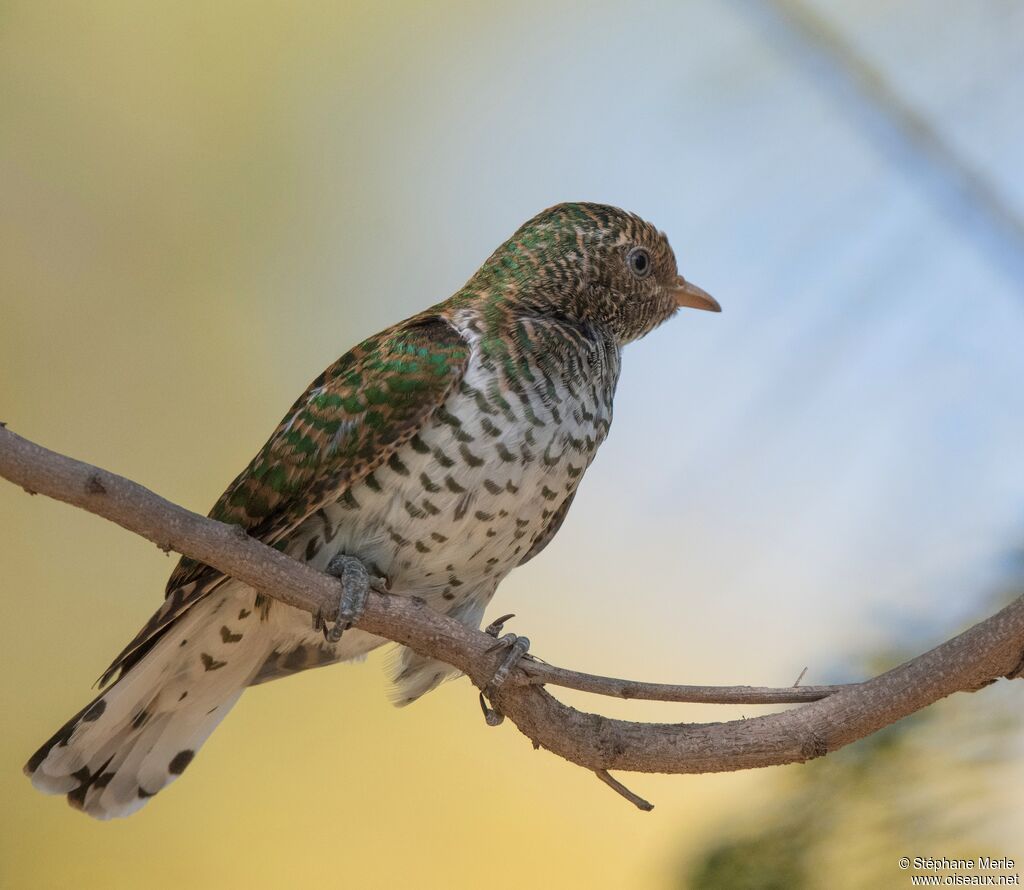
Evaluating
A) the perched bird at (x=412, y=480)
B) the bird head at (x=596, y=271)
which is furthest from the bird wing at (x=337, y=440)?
the bird head at (x=596, y=271)

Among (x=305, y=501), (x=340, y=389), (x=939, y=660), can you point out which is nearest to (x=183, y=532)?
(x=305, y=501)

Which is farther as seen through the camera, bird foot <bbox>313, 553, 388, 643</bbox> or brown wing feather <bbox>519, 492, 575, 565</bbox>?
brown wing feather <bbox>519, 492, 575, 565</bbox>

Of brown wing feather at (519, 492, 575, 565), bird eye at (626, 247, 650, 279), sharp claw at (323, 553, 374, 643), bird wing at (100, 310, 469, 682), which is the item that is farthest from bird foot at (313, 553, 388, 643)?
bird eye at (626, 247, 650, 279)

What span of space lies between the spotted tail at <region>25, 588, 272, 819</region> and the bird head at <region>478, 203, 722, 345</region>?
947 mm

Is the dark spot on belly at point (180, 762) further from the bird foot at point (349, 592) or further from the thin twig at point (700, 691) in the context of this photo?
the thin twig at point (700, 691)

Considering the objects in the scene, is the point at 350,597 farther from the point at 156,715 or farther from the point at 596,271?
the point at 596,271

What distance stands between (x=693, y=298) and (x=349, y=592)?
1.29m

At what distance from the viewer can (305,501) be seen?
230 cm

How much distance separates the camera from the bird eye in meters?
2.79

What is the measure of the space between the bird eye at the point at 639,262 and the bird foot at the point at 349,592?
101cm

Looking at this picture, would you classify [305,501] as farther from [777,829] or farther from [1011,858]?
[1011,858]

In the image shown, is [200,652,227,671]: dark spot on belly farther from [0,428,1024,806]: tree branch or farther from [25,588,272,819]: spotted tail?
[0,428,1024,806]: tree branch

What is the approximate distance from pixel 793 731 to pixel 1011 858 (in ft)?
1.43

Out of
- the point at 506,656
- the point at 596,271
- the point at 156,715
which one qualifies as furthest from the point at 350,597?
the point at 596,271
